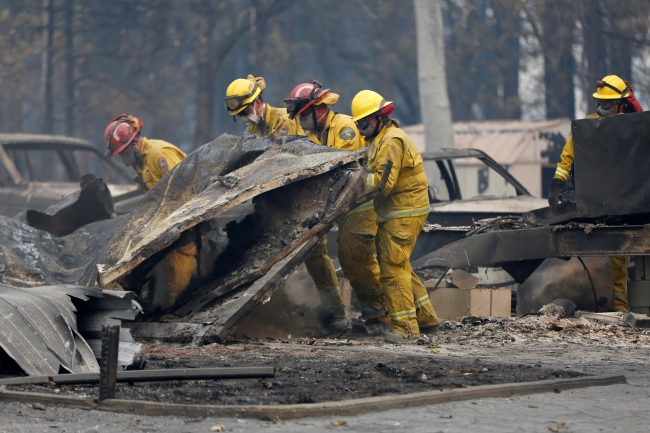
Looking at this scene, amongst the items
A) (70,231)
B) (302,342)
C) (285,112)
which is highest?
(285,112)

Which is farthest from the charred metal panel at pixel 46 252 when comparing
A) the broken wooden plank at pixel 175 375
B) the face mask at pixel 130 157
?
the broken wooden plank at pixel 175 375

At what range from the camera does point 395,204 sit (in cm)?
682

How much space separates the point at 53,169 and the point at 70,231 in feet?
36.7

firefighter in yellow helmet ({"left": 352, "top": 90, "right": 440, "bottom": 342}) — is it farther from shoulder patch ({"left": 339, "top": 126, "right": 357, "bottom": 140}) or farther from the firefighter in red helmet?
the firefighter in red helmet

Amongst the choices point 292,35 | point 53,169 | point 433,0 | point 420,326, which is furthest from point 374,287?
point 292,35

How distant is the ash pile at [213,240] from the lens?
6320 mm

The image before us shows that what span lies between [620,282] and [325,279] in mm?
2461

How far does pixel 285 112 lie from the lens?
8.41 metres

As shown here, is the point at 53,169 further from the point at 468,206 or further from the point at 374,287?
the point at 374,287

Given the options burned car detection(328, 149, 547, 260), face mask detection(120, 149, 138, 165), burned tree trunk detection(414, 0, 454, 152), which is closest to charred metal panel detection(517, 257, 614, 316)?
burned car detection(328, 149, 547, 260)

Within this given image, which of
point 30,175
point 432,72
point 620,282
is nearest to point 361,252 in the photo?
point 620,282

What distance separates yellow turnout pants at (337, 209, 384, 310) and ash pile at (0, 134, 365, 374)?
40 centimetres

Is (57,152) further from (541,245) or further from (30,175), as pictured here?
(541,245)

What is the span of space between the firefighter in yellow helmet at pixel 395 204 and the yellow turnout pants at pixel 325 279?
0.82 meters
